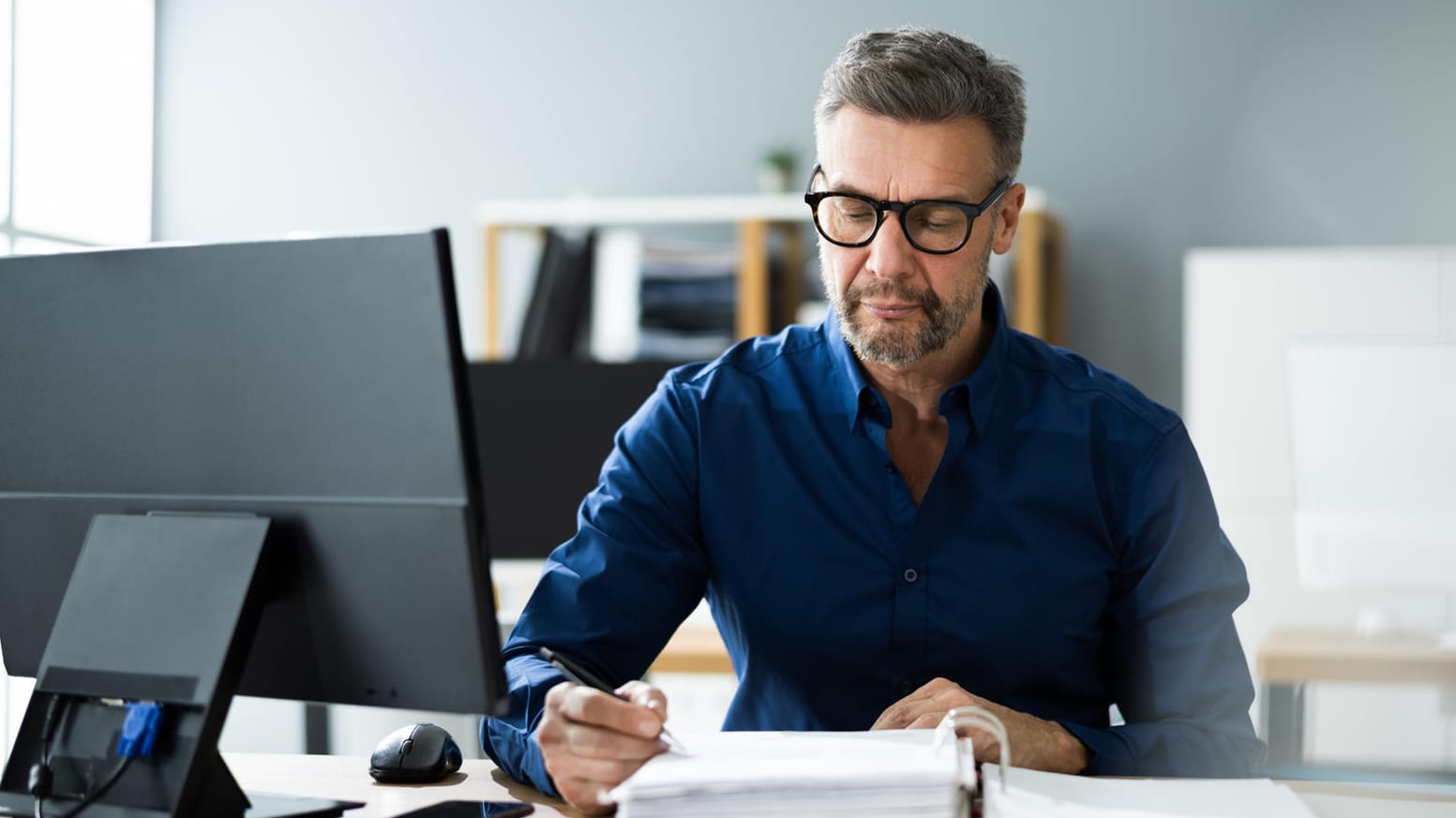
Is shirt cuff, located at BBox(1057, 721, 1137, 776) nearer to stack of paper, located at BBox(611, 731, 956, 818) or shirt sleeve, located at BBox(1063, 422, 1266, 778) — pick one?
shirt sleeve, located at BBox(1063, 422, 1266, 778)

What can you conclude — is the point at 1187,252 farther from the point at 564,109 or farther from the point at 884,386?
the point at 884,386

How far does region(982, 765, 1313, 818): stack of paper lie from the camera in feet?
3.21

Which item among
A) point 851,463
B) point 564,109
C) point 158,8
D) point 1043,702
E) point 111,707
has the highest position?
point 158,8

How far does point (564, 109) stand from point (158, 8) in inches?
55.8

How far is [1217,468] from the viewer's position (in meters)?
3.33

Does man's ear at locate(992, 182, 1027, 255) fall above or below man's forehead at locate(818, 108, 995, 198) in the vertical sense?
below

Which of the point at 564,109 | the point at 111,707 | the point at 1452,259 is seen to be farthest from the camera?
the point at 564,109

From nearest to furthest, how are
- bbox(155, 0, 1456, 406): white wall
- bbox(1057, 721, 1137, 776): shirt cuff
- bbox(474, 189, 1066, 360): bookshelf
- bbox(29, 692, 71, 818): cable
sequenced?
1. bbox(29, 692, 71, 818): cable
2. bbox(1057, 721, 1137, 776): shirt cuff
3. bbox(474, 189, 1066, 360): bookshelf
4. bbox(155, 0, 1456, 406): white wall

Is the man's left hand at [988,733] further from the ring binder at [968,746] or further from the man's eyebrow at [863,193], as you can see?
the man's eyebrow at [863,193]

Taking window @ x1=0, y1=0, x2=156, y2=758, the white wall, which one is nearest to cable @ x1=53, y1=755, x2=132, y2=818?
window @ x1=0, y1=0, x2=156, y2=758

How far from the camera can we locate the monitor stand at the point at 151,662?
97cm

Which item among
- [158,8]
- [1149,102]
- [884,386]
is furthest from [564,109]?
[884,386]

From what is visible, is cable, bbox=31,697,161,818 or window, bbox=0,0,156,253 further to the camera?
window, bbox=0,0,156,253

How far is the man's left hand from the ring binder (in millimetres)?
17
